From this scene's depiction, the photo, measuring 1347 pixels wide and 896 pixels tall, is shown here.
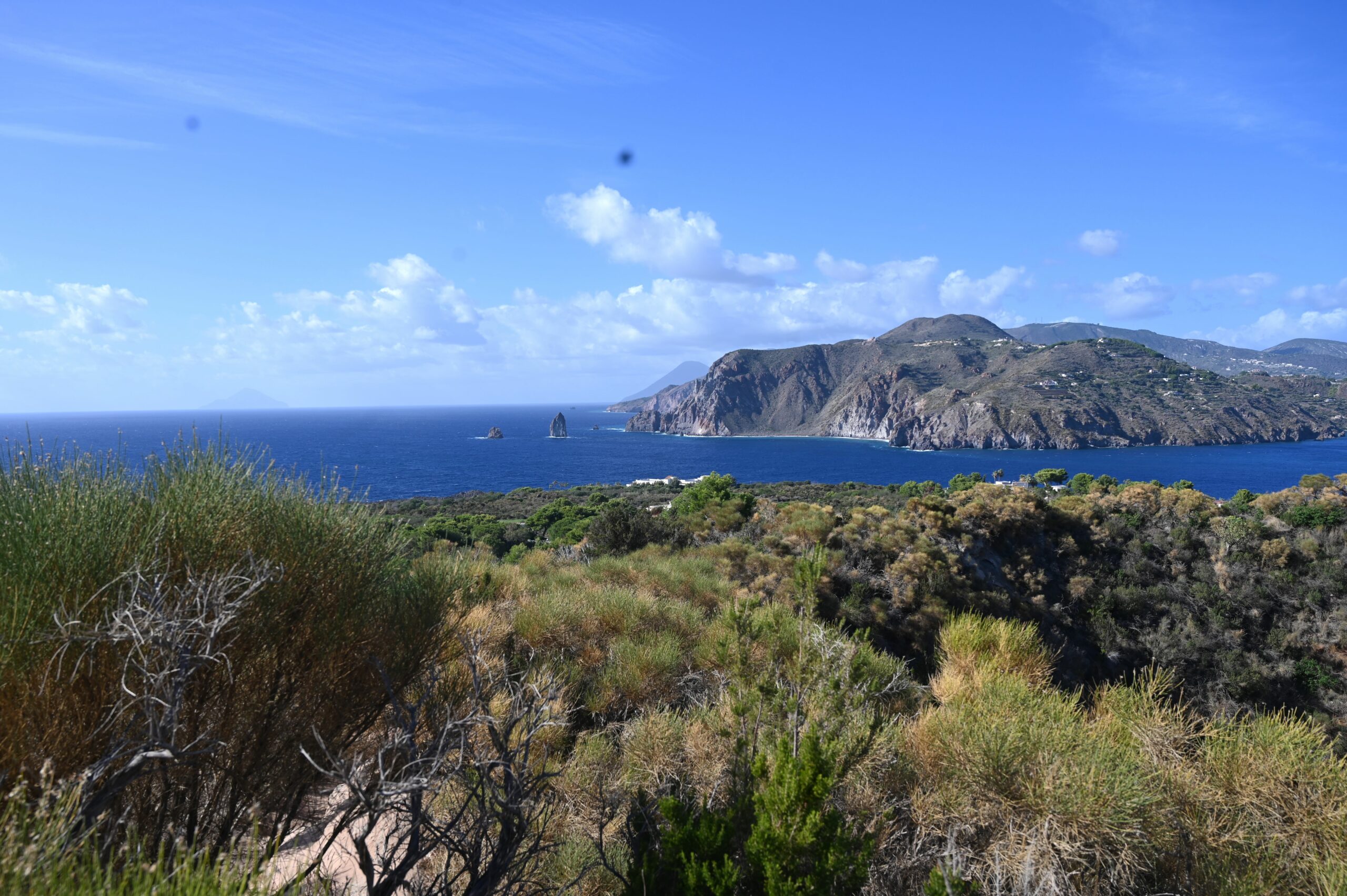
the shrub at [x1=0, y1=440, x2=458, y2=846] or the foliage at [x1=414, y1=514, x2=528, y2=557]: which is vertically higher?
the shrub at [x1=0, y1=440, x2=458, y2=846]

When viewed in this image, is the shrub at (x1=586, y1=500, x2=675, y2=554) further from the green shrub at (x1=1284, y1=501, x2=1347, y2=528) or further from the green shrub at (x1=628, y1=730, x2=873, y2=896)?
the green shrub at (x1=1284, y1=501, x2=1347, y2=528)

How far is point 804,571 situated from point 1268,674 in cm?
1658

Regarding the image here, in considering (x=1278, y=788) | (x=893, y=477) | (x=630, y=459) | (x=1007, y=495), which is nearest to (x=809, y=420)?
(x=630, y=459)

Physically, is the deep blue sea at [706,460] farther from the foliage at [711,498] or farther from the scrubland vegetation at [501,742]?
the scrubland vegetation at [501,742]

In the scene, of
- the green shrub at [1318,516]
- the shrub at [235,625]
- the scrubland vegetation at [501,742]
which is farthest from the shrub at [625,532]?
the green shrub at [1318,516]

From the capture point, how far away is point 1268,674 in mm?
13906

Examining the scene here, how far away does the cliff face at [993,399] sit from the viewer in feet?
360

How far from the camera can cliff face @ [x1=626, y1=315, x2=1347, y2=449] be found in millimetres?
109812

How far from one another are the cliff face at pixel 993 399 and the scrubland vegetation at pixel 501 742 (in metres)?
119

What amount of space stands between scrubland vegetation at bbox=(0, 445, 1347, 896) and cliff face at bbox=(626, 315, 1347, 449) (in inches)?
4678

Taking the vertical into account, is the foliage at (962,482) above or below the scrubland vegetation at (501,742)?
below

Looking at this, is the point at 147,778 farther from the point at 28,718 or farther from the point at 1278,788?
the point at 1278,788

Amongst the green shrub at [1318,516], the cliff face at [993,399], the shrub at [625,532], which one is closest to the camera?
the shrub at [625,532]

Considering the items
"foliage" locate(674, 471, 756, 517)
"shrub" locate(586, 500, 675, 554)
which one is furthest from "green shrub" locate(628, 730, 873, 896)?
"foliage" locate(674, 471, 756, 517)
